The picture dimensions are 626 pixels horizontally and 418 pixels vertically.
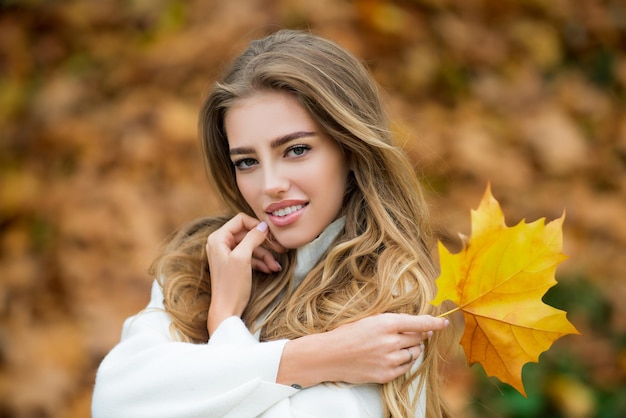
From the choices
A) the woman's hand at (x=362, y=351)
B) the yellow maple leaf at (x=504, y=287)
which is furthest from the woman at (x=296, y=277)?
the yellow maple leaf at (x=504, y=287)

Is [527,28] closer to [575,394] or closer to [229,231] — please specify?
[575,394]

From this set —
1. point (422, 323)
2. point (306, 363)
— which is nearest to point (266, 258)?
point (306, 363)

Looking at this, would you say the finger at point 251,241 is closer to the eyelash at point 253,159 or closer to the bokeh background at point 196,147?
the eyelash at point 253,159

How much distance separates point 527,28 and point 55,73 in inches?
120

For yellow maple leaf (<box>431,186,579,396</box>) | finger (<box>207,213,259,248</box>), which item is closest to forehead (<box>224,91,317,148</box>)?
finger (<box>207,213,259,248</box>)

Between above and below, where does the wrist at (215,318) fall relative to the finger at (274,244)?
below

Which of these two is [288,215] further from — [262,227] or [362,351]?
[362,351]

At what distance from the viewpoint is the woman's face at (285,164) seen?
7.29 feet

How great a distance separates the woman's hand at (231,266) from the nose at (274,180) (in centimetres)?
18

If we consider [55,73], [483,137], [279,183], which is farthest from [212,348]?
[55,73]

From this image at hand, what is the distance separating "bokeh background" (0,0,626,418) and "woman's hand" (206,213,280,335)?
6.06 feet

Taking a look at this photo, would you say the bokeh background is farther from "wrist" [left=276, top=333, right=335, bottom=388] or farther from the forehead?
"wrist" [left=276, top=333, right=335, bottom=388]

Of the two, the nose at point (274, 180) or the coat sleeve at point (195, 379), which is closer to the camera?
the coat sleeve at point (195, 379)

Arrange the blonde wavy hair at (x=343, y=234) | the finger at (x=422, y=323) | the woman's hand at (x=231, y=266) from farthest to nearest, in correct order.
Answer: the woman's hand at (x=231, y=266) → the blonde wavy hair at (x=343, y=234) → the finger at (x=422, y=323)
